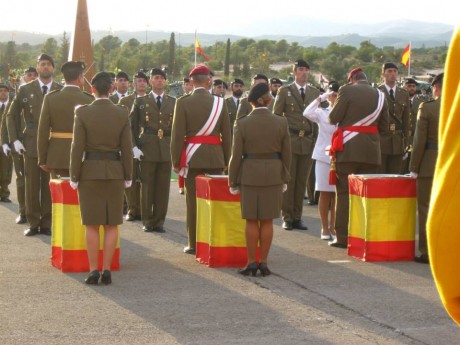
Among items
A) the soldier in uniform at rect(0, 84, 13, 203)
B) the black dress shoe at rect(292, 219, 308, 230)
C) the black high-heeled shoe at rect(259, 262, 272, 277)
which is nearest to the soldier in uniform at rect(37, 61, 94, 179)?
the black high-heeled shoe at rect(259, 262, 272, 277)

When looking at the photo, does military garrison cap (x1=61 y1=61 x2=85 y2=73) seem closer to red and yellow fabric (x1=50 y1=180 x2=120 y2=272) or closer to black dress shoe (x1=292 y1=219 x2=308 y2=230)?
red and yellow fabric (x1=50 y1=180 x2=120 y2=272)

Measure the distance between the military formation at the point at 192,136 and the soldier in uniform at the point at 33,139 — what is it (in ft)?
0.04

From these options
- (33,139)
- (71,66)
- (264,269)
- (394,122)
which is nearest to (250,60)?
(394,122)

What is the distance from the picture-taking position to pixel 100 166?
27.5ft

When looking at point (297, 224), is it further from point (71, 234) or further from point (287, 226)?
point (71, 234)

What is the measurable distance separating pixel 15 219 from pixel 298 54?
67.2m

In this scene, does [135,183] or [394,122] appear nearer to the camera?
[394,122]

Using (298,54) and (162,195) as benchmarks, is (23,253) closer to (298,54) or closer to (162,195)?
(162,195)

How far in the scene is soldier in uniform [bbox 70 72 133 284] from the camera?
8375 mm

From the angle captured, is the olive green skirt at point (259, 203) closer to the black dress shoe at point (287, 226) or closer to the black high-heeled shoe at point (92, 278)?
the black high-heeled shoe at point (92, 278)

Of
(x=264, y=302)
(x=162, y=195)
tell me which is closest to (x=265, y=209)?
(x=264, y=302)

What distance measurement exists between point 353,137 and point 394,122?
73.1 inches

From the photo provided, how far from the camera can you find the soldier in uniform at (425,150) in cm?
930

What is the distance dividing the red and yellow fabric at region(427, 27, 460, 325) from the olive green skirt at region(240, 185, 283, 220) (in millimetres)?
7285
